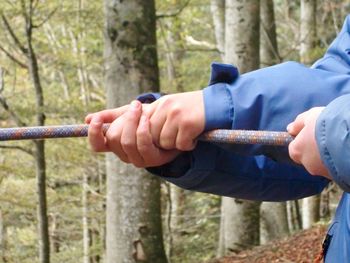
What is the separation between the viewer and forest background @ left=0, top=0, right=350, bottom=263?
170 inches

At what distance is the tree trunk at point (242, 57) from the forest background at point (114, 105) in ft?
0.04

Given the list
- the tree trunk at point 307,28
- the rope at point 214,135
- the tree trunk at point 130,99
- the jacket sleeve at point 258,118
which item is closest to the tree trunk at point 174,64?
the tree trunk at point 307,28

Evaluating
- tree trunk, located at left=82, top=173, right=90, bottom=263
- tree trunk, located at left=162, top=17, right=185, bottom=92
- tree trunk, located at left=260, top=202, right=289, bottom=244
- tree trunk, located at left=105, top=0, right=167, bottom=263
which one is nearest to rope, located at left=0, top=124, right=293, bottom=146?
tree trunk, located at left=105, top=0, right=167, bottom=263

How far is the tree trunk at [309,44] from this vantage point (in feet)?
27.7

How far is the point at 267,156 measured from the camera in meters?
1.38

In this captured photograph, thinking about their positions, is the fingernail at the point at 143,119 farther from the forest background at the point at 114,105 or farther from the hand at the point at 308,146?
the forest background at the point at 114,105

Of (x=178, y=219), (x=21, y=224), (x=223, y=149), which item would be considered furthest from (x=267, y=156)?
(x=178, y=219)

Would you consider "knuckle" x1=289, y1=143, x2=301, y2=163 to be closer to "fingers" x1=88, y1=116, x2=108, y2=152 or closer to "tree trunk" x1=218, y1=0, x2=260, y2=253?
"fingers" x1=88, y1=116, x2=108, y2=152

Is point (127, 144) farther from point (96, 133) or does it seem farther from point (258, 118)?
point (258, 118)

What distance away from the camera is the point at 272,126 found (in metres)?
1.23

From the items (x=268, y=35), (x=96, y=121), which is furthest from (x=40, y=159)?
(x=96, y=121)

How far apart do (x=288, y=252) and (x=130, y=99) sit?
2.25 m

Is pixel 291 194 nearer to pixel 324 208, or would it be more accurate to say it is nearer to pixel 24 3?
pixel 24 3

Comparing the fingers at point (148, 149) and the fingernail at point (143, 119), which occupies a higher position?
the fingernail at point (143, 119)
